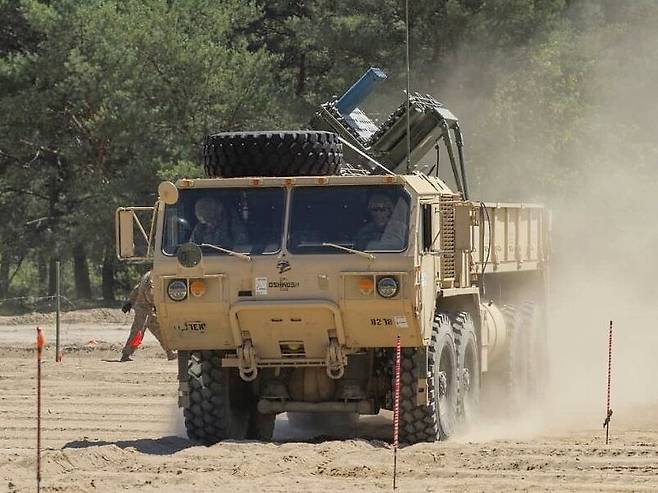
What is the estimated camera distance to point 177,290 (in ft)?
48.9

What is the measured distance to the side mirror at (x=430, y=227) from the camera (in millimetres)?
15023

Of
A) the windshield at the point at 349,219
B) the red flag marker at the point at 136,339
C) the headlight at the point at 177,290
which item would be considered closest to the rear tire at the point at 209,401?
the headlight at the point at 177,290

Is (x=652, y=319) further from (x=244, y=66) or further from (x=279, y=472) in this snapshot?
(x=279, y=472)

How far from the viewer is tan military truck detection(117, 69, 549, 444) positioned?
14.7 m

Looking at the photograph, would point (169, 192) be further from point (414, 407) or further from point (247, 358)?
point (414, 407)

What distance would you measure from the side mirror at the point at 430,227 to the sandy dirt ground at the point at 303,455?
69.0 inches

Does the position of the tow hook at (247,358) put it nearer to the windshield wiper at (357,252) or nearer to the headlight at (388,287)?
the windshield wiper at (357,252)

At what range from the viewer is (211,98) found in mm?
41125

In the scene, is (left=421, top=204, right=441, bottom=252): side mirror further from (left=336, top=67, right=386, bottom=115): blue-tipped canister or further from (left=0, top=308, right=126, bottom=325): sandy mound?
(left=0, top=308, right=126, bottom=325): sandy mound

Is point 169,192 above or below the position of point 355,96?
below

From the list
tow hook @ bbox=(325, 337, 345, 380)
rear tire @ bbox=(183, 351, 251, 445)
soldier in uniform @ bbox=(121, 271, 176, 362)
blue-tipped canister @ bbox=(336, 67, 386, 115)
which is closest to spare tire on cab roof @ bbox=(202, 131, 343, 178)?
tow hook @ bbox=(325, 337, 345, 380)

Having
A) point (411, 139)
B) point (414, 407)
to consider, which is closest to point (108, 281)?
point (411, 139)

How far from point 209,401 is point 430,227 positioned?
2.53 meters

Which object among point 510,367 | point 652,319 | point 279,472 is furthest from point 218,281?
point 652,319
